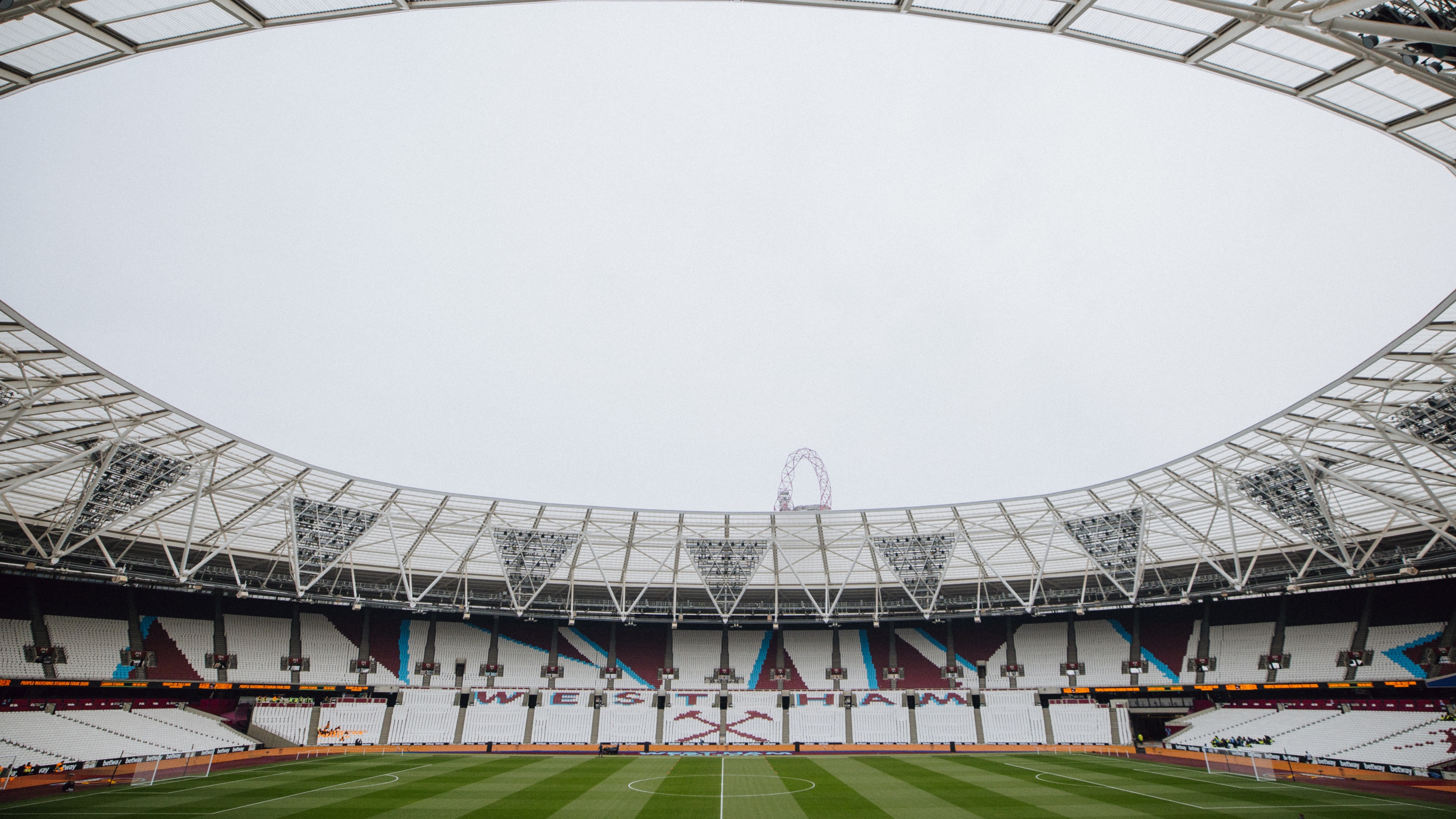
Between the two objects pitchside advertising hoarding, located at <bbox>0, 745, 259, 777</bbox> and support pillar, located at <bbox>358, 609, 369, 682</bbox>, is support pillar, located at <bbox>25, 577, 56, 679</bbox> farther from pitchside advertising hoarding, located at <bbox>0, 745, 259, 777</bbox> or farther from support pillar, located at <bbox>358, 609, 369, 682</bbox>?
support pillar, located at <bbox>358, 609, 369, 682</bbox>

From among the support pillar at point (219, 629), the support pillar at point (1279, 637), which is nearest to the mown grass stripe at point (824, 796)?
the support pillar at point (1279, 637)

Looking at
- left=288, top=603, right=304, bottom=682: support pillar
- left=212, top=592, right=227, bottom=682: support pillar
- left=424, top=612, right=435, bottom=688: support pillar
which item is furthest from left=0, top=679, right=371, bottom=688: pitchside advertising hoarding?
left=424, top=612, right=435, bottom=688: support pillar

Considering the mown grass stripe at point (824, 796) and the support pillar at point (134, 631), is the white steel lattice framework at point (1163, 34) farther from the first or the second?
the support pillar at point (134, 631)

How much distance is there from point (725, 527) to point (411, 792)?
23317 millimetres

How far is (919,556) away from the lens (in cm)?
4516

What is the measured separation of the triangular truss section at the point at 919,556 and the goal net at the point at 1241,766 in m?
16.3

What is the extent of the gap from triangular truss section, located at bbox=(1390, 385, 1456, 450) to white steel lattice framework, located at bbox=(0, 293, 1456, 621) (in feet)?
0.28

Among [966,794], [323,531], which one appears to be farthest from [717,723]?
[323,531]

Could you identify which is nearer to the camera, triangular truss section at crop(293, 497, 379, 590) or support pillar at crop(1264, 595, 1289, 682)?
triangular truss section at crop(293, 497, 379, 590)

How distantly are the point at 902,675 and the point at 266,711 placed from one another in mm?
45518

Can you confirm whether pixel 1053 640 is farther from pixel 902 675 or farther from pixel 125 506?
pixel 125 506

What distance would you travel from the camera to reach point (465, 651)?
5250cm

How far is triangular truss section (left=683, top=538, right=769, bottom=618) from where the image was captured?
4519cm

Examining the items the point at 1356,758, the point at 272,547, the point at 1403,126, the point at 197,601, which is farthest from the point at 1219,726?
the point at 197,601
